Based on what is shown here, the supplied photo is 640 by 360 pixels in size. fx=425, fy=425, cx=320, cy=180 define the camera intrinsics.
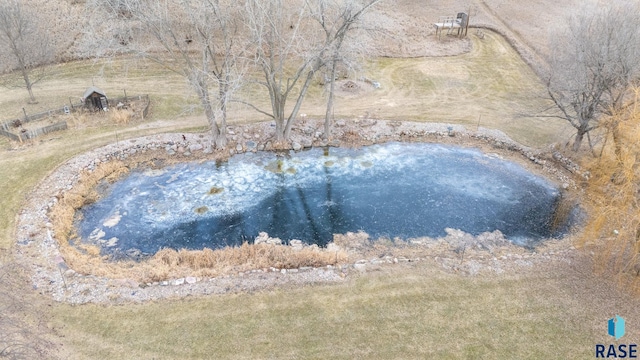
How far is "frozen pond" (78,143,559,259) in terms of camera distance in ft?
63.4

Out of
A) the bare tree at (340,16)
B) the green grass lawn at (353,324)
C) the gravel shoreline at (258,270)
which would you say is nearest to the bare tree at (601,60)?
the gravel shoreline at (258,270)

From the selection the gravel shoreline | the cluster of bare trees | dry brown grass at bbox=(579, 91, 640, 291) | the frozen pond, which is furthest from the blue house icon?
the cluster of bare trees

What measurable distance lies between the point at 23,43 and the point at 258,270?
2444cm

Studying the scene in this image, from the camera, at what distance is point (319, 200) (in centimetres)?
2177

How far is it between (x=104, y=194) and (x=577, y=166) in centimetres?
2536

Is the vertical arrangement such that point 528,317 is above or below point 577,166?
below

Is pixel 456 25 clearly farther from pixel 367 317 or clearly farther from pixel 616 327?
pixel 367 317

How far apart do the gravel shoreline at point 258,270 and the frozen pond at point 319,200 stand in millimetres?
982

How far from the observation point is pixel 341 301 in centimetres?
1502

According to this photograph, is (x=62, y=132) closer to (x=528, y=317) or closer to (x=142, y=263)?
(x=142, y=263)

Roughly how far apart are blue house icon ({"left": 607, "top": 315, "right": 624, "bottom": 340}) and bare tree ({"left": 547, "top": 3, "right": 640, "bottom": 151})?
31.1 feet

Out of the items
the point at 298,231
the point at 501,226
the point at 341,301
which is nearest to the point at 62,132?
the point at 298,231

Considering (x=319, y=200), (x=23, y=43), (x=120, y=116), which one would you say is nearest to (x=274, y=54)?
(x=319, y=200)

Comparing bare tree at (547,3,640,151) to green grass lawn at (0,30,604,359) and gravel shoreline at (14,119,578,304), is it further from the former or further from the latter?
green grass lawn at (0,30,604,359)
